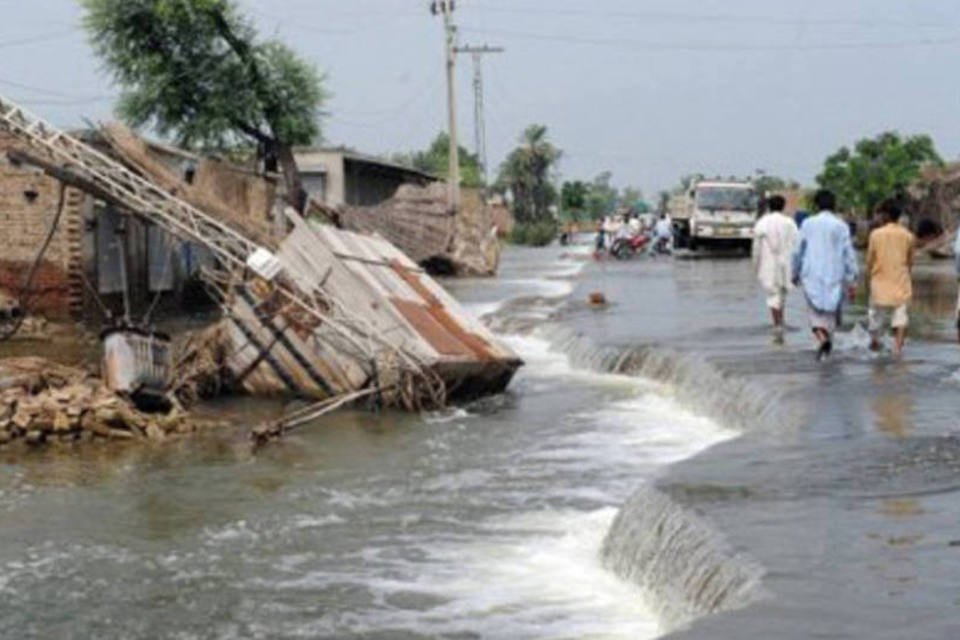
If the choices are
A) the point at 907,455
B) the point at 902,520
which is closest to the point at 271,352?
the point at 907,455

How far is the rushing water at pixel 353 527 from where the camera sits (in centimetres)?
820

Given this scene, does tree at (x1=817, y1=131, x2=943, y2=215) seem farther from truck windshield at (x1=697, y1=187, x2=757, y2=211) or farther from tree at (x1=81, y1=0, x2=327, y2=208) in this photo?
tree at (x1=81, y1=0, x2=327, y2=208)

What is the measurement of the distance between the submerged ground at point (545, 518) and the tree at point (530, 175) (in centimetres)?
7975

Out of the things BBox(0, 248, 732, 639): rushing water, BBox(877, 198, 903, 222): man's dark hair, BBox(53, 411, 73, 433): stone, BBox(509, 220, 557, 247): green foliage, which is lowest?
BBox(0, 248, 732, 639): rushing water

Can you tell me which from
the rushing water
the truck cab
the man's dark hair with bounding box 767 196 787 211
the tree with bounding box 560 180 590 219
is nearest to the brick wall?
the rushing water

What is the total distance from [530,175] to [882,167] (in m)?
48.5

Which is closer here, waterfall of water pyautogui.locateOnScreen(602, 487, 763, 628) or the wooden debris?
waterfall of water pyautogui.locateOnScreen(602, 487, 763, 628)

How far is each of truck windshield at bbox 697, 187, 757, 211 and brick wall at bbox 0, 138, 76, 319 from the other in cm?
2344

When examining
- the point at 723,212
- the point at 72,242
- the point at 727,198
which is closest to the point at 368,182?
the point at 723,212

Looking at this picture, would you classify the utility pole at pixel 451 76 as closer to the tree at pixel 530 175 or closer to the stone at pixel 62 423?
the stone at pixel 62 423

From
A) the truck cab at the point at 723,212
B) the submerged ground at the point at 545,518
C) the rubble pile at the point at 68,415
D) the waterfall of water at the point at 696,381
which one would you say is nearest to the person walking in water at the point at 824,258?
the submerged ground at the point at 545,518

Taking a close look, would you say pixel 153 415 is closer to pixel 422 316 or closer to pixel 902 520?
pixel 422 316

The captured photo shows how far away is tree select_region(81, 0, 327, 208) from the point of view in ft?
118

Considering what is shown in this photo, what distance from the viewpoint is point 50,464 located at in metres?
13.2
